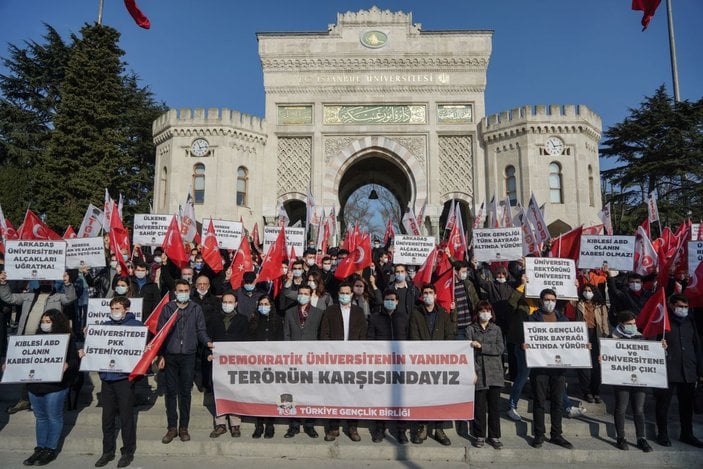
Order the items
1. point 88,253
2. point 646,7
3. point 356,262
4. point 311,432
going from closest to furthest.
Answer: point 311,432
point 88,253
point 356,262
point 646,7

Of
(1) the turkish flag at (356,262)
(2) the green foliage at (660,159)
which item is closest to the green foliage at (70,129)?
(1) the turkish flag at (356,262)

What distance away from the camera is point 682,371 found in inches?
247

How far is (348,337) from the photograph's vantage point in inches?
270

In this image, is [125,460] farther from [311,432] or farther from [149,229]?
[149,229]

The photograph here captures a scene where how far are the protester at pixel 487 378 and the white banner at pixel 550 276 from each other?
4.90ft

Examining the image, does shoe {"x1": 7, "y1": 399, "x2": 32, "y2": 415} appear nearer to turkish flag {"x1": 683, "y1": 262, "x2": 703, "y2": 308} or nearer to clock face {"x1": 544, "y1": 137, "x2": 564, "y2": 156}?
turkish flag {"x1": 683, "y1": 262, "x2": 703, "y2": 308}

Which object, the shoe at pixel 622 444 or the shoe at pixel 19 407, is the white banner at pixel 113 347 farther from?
the shoe at pixel 622 444

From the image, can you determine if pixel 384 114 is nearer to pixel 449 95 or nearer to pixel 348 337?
pixel 449 95

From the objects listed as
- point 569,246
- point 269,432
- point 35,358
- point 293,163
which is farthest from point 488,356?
point 293,163

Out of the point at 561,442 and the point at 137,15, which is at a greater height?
the point at 137,15

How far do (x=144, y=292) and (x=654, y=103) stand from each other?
3329 centimetres

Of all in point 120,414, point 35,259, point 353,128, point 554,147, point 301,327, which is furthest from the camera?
point 353,128

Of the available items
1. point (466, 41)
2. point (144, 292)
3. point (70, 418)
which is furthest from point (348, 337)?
point (466, 41)

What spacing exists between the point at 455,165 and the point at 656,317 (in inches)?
800
